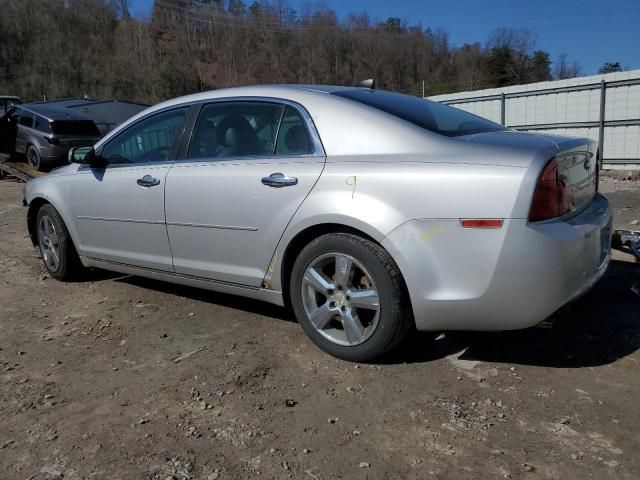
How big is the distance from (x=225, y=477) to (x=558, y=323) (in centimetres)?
237

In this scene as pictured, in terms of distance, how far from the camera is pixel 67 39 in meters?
71.8

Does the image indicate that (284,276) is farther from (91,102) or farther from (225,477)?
(91,102)

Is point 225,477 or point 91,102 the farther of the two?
point 91,102

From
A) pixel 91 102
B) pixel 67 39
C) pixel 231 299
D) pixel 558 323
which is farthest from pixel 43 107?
pixel 67 39

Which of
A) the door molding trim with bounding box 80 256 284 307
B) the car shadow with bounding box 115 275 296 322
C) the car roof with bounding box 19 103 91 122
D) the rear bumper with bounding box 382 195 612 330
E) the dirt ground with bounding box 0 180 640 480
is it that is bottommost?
the dirt ground with bounding box 0 180 640 480

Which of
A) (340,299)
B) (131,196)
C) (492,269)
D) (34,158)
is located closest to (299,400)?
(340,299)

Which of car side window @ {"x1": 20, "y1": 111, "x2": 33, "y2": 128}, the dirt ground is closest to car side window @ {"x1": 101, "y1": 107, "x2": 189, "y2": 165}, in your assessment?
the dirt ground

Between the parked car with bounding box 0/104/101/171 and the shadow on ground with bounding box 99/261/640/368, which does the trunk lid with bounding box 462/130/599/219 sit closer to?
the shadow on ground with bounding box 99/261/640/368

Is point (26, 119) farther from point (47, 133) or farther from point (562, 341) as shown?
point (562, 341)

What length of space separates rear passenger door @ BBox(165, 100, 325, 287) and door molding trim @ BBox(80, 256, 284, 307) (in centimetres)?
5

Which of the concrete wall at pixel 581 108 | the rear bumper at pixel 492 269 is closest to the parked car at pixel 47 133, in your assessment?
the concrete wall at pixel 581 108

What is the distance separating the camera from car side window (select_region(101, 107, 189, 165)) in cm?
397

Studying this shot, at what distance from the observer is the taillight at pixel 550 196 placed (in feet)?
8.47

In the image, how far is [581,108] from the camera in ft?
45.9
